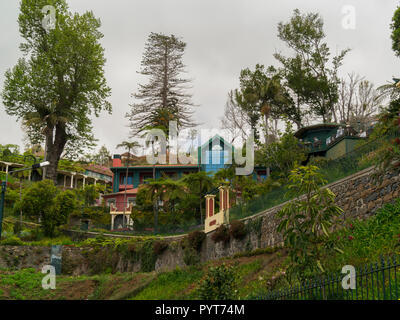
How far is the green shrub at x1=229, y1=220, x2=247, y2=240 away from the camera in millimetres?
23266

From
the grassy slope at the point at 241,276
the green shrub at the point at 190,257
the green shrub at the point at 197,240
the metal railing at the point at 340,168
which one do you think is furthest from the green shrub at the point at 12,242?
the metal railing at the point at 340,168

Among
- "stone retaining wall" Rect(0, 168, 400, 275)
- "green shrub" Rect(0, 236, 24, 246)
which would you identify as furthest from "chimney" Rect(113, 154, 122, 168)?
"green shrub" Rect(0, 236, 24, 246)

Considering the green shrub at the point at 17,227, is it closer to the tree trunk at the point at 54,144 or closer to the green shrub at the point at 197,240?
the tree trunk at the point at 54,144

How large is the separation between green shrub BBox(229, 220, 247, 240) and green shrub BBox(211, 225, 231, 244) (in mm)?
707

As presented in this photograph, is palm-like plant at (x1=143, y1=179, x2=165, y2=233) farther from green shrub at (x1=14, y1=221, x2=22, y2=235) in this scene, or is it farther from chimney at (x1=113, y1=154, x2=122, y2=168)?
chimney at (x1=113, y1=154, x2=122, y2=168)

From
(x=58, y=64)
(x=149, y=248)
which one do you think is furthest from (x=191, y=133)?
(x=149, y=248)

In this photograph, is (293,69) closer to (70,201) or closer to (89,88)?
(89,88)

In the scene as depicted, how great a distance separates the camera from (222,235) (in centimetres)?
2459

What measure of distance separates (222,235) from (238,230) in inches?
58.7

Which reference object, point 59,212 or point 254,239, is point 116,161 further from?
point 254,239

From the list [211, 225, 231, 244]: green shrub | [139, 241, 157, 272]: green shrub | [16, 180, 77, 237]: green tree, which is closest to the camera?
[211, 225, 231, 244]: green shrub

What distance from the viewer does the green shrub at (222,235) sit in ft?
80.0

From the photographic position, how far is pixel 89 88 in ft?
144

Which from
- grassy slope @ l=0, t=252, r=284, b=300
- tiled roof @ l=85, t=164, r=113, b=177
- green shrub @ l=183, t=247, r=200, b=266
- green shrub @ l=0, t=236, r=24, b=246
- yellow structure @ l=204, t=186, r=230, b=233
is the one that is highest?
tiled roof @ l=85, t=164, r=113, b=177
